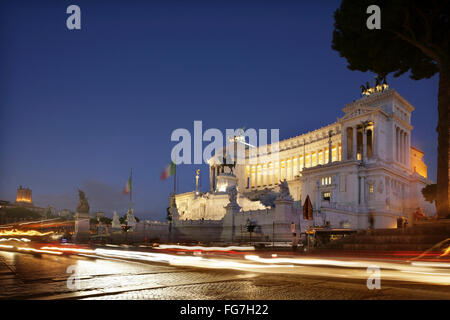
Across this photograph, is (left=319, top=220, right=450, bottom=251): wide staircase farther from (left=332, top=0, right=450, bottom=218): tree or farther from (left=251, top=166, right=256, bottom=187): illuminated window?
(left=251, top=166, right=256, bottom=187): illuminated window

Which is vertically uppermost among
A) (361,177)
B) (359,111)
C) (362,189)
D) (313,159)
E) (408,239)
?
(359,111)

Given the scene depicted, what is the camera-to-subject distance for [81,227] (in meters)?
41.8

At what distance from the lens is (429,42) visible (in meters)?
21.6

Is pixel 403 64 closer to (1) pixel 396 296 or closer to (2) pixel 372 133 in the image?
(1) pixel 396 296

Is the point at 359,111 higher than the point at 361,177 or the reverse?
higher

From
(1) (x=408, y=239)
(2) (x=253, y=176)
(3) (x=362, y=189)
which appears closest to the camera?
(1) (x=408, y=239)

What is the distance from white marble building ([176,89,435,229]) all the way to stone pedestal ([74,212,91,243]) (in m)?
25.2

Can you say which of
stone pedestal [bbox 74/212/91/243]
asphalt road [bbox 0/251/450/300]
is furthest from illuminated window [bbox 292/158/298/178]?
asphalt road [bbox 0/251/450/300]

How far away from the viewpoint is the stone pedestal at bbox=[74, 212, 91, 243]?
41.2 m

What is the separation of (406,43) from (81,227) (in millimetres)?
35115

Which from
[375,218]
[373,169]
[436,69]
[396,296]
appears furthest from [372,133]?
[396,296]

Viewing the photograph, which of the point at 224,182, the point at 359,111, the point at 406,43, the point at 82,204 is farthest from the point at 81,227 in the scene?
the point at 359,111

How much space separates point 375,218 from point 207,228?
81.5ft

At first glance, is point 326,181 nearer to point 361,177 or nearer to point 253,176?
point 361,177
